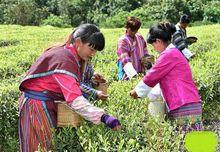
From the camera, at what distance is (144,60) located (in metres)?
5.27

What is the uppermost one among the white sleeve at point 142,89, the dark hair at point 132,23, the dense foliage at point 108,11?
the dark hair at point 132,23

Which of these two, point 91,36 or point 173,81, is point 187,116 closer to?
point 173,81

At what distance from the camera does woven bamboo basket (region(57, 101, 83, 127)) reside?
2.82 metres

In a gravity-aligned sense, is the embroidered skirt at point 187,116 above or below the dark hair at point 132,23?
below

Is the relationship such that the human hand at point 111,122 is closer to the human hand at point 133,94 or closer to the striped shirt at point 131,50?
the human hand at point 133,94

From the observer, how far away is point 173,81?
11.4ft

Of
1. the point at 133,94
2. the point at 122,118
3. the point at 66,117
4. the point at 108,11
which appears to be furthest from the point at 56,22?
the point at 66,117

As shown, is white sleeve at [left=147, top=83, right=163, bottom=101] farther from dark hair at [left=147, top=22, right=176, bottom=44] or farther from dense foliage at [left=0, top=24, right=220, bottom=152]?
dark hair at [left=147, top=22, right=176, bottom=44]

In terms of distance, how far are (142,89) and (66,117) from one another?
96 cm

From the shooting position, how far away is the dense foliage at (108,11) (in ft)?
143

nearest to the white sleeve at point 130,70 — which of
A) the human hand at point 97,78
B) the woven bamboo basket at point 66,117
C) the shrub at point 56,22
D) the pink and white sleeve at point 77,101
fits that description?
the human hand at point 97,78

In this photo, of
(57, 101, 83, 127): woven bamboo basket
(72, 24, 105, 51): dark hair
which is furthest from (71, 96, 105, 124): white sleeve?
(72, 24, 105, 51): dark hair

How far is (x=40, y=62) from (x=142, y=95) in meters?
1.09

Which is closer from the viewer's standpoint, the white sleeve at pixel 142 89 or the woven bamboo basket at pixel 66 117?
the woven bamboo basket at pixel 66 117
